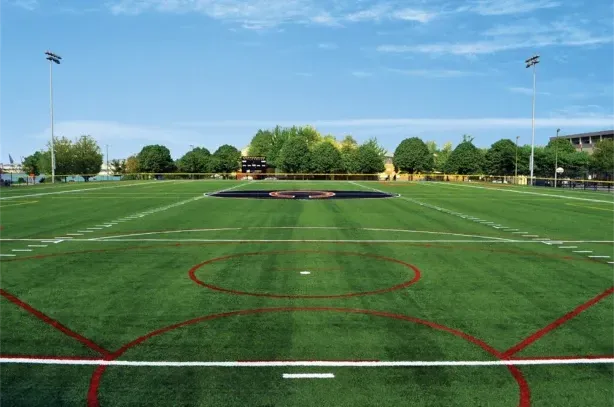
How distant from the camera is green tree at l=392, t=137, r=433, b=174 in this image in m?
124

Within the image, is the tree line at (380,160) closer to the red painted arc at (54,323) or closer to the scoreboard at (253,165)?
the scoreboard at (253,165)

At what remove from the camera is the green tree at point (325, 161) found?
116875 mm

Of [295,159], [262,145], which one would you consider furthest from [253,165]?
[262,145]

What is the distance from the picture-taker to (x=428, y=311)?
897 centimetres

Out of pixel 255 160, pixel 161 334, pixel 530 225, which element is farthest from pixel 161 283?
pixel 255 160

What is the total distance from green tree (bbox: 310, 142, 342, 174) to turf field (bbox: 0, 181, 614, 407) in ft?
326

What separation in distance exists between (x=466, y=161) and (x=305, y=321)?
4666 inches

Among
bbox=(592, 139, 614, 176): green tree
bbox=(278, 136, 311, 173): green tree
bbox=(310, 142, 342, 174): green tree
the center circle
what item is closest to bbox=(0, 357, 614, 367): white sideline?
the center circle

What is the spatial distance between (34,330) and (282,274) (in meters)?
5.42

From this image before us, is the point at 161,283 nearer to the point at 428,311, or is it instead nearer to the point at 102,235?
the point at 428,311

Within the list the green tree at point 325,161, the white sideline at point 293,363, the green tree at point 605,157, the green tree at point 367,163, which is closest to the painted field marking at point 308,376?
the white sideline at point 293,363

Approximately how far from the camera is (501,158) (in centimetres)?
11694

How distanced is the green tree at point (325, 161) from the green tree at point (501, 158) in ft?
115

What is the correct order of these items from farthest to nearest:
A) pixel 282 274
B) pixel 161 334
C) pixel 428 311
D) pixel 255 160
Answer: pixel 255 160
pixel 282 274
pixel 428 311
pixel 161 334
